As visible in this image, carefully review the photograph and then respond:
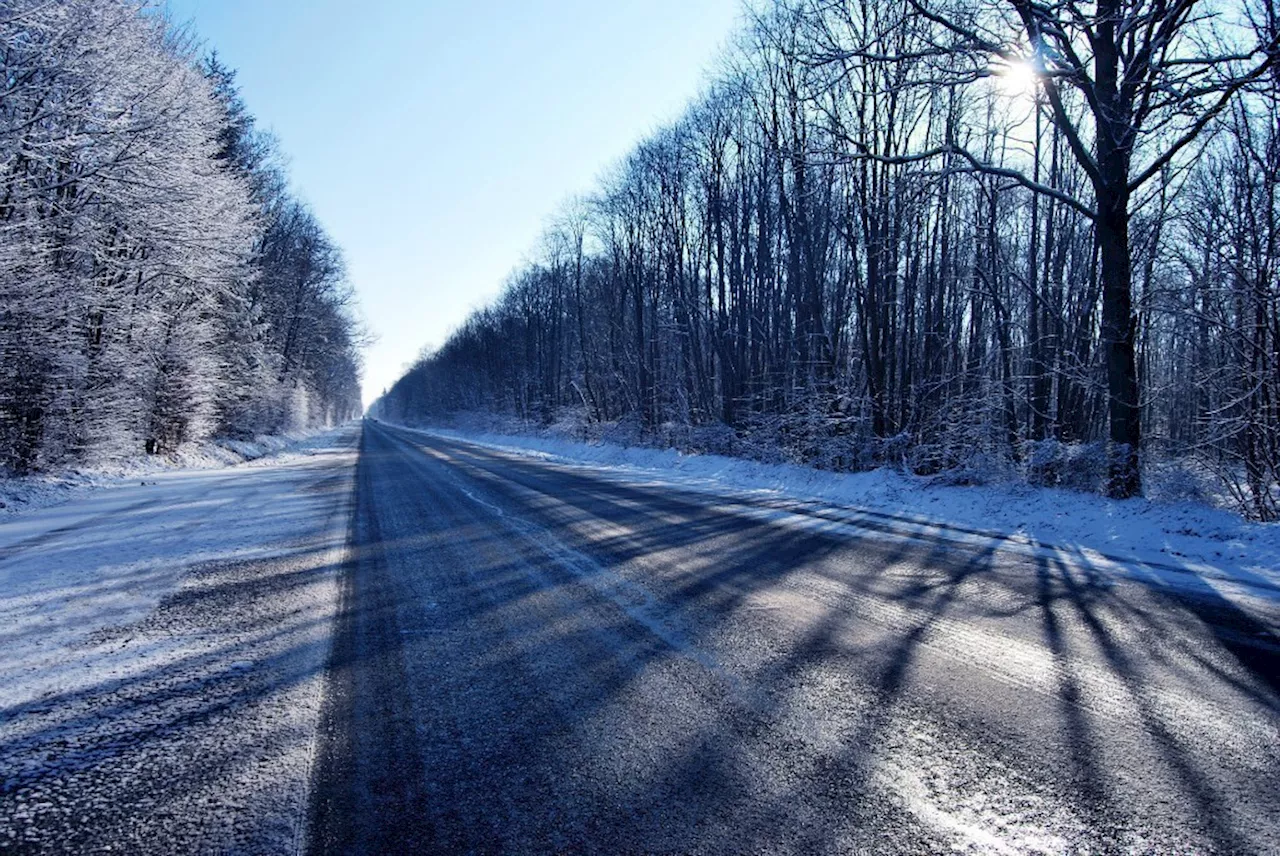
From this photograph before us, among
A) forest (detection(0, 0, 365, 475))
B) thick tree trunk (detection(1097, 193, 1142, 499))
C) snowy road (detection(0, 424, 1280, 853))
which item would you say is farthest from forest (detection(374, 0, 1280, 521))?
forest (detection(0, 0, 365, 475))

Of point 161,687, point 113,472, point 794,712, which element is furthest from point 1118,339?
point 113,472

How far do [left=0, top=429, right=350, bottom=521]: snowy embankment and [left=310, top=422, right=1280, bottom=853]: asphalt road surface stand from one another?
32.2ft

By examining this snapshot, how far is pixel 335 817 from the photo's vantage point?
239 cm

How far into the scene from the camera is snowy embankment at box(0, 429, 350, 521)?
463 inches

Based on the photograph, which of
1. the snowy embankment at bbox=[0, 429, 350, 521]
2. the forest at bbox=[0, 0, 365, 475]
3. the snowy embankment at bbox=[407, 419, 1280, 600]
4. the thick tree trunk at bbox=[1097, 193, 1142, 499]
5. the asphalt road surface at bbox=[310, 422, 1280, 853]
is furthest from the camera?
the forest at bbox=[0, 0, 365, 475]

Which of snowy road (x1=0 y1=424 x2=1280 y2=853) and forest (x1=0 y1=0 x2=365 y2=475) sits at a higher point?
forest (x1=0 y1=0 x2=365 y2=475)

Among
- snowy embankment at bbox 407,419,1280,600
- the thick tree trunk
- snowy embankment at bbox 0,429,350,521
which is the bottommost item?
snowy embankment at bbox 0,429,350,521

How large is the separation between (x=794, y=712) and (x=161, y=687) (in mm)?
3452

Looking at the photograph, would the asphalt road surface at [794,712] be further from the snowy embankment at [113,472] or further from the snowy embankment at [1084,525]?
the snowy embankment at [113,472]

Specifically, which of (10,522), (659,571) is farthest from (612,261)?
(659,571)

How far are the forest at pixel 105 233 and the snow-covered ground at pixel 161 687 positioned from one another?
24.3 ft

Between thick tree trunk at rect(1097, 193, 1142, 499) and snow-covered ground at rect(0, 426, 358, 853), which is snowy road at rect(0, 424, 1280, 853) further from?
thick tree trunk at rect(1097, 193, 1142, 499)

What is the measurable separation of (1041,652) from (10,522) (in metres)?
13.2

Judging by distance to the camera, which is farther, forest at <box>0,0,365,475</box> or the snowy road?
forest at <box>0,0,365,475</box>
